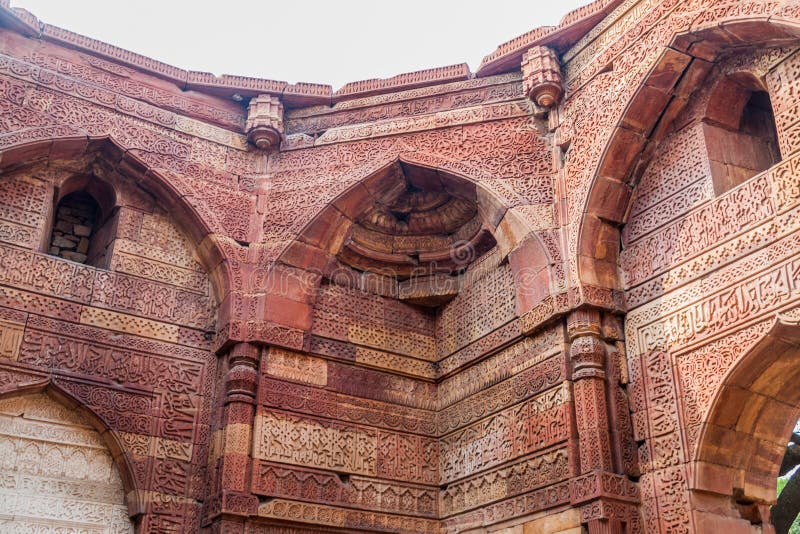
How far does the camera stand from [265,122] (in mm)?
8164

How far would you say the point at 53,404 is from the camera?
6898mm

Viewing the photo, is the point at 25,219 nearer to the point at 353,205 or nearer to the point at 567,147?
the point at 353,205

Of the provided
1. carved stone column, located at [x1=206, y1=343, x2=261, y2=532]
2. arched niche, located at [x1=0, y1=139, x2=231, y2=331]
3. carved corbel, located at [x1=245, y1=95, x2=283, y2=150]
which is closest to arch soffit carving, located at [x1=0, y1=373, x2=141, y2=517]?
carved stone column, located at [x1=206, y1=343, x2=261, y2=532]

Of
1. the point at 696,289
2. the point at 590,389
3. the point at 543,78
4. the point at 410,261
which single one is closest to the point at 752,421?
the point at 696,289

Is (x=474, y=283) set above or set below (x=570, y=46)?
below

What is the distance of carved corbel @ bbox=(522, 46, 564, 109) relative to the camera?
7.45 meters

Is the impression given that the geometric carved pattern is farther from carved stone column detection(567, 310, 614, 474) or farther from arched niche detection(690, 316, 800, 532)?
arched niche detection(690, 316, 800, 532)

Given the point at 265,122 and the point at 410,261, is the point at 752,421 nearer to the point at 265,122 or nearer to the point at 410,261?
the point at 410,261

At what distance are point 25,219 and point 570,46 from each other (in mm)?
4796

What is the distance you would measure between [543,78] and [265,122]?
256cm

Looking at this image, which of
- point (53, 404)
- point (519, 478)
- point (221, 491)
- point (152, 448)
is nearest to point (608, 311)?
point (519, 478)

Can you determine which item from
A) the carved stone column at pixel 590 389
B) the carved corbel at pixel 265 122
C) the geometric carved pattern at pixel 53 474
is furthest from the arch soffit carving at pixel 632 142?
the geometric carved pattern at pixel 53 474

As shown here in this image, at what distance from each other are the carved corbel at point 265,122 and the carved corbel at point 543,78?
230cm

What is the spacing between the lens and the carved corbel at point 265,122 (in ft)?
26.8
